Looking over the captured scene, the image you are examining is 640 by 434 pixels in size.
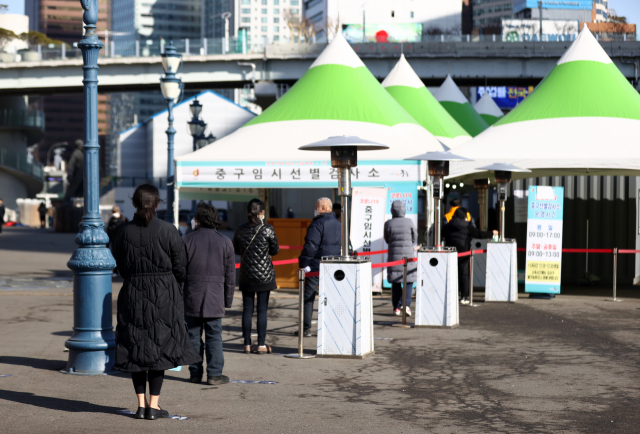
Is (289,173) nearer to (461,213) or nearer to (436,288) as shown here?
(461,213)

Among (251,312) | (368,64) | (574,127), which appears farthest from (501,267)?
(368,64)

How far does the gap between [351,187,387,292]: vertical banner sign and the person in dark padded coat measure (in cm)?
1021

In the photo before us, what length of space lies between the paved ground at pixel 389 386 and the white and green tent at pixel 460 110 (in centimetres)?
1498

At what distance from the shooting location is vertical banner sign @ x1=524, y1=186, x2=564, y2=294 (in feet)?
54.3

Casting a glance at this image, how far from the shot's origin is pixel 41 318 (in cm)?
1326

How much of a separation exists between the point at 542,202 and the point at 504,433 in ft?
35.3

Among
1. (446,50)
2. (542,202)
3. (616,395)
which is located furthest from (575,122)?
(446,50)

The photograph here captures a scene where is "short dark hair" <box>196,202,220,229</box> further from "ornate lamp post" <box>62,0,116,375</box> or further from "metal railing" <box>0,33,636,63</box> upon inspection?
"metal railing" <box>0,33,636,63</box>

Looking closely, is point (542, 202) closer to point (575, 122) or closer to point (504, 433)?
point (575, 122)

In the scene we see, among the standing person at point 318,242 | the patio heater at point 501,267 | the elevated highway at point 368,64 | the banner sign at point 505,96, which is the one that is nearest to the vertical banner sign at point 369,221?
the patio heater at point 501,267

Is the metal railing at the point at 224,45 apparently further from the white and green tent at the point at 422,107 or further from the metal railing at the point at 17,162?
the white and green tent at the point at 422,107

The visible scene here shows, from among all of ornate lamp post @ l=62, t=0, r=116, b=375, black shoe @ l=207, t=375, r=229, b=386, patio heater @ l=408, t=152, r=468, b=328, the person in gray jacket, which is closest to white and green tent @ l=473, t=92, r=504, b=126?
the person in gray jacket

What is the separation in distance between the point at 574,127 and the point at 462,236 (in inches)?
127

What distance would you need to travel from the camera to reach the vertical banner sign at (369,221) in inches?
664
